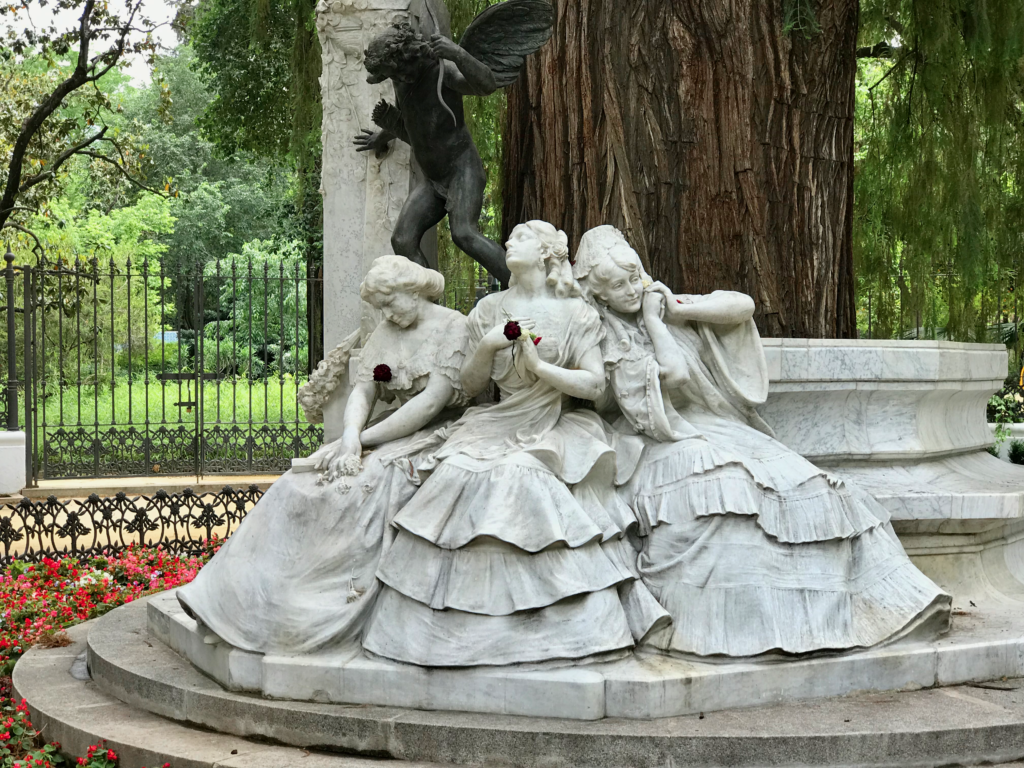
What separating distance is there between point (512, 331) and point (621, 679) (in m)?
1.25

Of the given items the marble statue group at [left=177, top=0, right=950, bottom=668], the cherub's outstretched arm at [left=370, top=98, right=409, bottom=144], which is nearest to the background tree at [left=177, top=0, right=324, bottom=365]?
the cherub's outstretched arm at [left=370, top=98, right=409, bottom=144]

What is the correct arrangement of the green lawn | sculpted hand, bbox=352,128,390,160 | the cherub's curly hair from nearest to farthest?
1. the cherub's curly hair
2. sculpted hand, bbox=352,128,390,160
3. the green lawn

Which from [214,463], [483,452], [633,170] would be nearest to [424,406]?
[483,452]

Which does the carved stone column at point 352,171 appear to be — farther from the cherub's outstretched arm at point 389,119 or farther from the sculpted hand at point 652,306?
the sculpted hand at point 652,306

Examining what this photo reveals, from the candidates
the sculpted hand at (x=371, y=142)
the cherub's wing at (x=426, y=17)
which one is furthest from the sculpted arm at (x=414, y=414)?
the cherub's wing at (x=426, y=17)

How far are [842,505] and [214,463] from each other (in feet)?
34.2

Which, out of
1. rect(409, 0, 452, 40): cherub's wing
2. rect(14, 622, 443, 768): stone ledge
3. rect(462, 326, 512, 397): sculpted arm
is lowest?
rect(14, 622, 443, 768): stone ledge

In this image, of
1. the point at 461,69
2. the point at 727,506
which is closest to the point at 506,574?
the point at 727,506

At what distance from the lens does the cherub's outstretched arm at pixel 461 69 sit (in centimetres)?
536

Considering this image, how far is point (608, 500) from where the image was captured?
4309 millimetres

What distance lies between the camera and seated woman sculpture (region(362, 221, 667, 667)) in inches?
153

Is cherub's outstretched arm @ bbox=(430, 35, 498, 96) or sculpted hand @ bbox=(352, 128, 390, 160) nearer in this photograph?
cherub's outstretched arm @ bbox=(430, 35, 498, 96)

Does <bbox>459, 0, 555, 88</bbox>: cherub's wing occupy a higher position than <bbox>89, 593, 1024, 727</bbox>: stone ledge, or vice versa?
<bbox>459, 0, 555, 88</bbox>: cherub's wing

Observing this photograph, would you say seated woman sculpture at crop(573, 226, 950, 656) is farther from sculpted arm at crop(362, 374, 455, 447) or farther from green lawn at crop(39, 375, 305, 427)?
green lawn at crop(39, 375, 305, 427)
